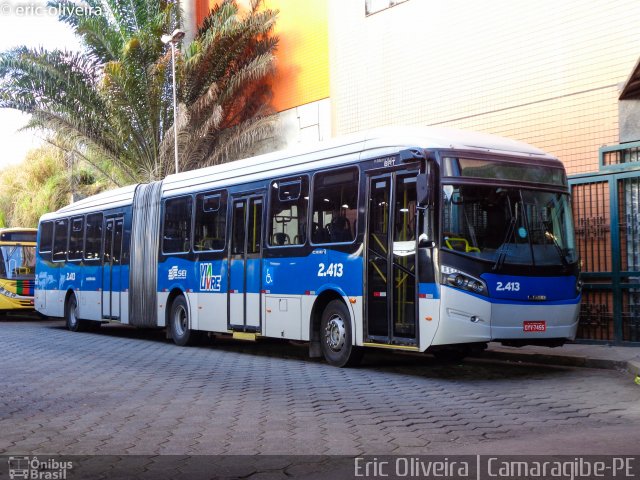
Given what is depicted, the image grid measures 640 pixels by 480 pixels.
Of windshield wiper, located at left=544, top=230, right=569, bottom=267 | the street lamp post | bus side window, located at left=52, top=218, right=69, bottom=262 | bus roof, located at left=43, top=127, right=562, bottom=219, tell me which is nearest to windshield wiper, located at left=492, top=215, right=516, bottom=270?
windshield wiper, located at left=544, top=230, right=569, bottom=267

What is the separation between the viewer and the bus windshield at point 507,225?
11234 mm

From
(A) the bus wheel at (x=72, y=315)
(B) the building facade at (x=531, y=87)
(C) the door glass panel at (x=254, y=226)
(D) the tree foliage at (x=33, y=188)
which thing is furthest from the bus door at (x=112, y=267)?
(D) the tree foliage at (x=33, y=188)

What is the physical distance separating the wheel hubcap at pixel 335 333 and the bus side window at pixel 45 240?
1364cm

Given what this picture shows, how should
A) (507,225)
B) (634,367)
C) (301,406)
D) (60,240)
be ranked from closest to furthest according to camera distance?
(301,406)
(507,225)
(634,367)
(60,240)

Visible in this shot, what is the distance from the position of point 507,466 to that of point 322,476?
1266 millimetres

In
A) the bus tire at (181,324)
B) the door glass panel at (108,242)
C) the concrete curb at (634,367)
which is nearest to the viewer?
the concrete curb at (634,367)

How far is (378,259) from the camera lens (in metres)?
12.1

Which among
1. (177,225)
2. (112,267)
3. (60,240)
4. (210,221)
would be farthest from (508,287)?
(60,240)

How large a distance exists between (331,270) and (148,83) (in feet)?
53.2

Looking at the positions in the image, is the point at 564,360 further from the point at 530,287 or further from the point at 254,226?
the point at 254,226

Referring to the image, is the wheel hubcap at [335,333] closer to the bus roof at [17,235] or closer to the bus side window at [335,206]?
the bus side window at [335,206]

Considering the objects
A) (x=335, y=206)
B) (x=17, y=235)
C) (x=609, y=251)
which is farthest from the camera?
(x=17, y=235)

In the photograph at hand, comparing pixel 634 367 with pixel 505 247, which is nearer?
pixel 505 247

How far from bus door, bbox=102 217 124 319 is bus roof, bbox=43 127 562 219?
147 inches
